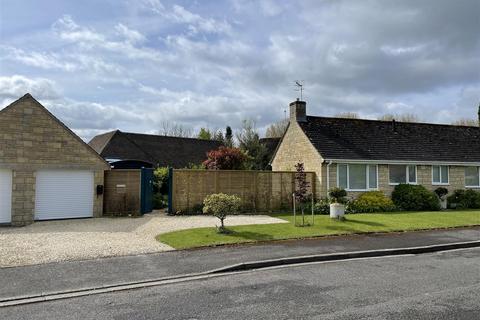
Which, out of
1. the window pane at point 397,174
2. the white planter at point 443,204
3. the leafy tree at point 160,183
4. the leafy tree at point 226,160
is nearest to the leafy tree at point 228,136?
the leafy tree at point 226,160

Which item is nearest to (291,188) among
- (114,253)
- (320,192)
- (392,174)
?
(320,192)

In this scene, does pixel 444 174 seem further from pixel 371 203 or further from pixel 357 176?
pixel 371 203

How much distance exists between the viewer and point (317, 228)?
15070 mm

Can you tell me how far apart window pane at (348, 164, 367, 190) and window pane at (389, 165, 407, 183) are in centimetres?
192

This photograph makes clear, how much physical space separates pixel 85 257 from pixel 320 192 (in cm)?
1429

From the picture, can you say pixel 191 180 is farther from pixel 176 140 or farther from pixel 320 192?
pixel 176 140

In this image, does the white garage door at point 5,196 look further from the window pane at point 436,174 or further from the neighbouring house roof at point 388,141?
the window pane at point 436,174

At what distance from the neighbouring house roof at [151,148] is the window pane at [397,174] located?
18.8 meters

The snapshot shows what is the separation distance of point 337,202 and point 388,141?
25.0 feet

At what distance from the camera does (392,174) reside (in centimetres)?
2402

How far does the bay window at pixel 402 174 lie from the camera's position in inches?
945

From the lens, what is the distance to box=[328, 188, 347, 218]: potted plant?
17.5 meters

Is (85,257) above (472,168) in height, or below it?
below

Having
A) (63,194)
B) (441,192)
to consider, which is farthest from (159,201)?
(441,192)
